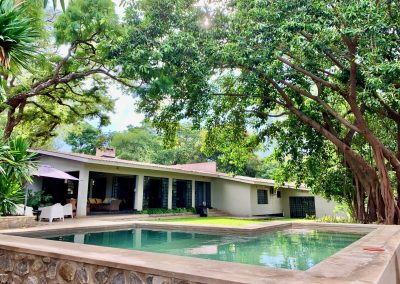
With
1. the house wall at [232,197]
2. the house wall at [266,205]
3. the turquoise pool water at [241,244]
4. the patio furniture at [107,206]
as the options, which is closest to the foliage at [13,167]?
the turquoise pool water at [241,244]

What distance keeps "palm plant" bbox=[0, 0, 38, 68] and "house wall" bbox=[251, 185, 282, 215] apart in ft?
61.5

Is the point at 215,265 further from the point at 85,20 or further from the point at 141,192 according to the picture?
the point at 141,192

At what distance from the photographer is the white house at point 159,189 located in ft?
53.4

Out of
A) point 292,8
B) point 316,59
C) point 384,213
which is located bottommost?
point 384,213

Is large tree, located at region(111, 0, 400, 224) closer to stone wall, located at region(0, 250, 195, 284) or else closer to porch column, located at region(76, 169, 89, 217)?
porch column, located at region(76, 169, 89, 217)

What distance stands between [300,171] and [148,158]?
1004 inches

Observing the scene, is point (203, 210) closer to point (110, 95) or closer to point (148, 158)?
point (110, 95)

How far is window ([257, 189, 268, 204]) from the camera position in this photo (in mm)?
23906

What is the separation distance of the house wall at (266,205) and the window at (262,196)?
248 millimetres

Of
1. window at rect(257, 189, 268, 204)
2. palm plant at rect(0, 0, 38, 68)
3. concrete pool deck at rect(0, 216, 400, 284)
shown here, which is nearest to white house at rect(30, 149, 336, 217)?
window at rect(257, 189, 268, 204)

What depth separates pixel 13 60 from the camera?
6707mm

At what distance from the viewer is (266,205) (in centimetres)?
2462

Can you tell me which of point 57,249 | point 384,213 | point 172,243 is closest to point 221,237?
point 172,243

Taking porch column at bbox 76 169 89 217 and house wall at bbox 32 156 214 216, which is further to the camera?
house wall at bbox 32 156 214 216
